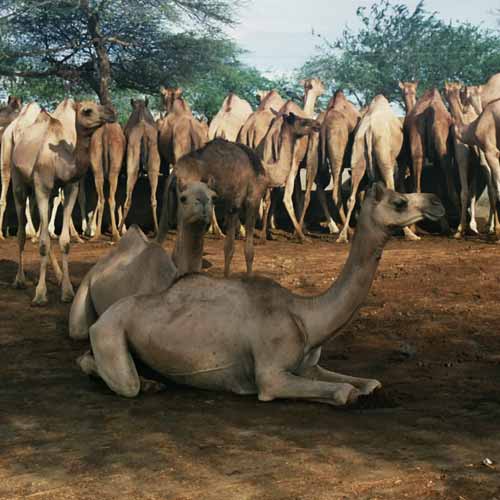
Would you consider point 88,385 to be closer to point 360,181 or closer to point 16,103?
point 360,181

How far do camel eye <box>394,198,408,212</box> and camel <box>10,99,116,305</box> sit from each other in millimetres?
4300

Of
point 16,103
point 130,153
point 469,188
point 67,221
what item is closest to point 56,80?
point 16,103

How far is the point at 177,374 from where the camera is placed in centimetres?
556

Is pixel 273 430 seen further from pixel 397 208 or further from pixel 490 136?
pixel 490 136

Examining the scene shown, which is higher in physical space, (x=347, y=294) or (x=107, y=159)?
(x=107, y=159)

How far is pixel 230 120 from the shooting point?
17766 millimetres

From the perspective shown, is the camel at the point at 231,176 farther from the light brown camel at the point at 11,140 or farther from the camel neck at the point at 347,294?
the light brown camel at the point at 11,140

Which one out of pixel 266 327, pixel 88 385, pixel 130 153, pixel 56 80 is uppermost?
pixel 56 80

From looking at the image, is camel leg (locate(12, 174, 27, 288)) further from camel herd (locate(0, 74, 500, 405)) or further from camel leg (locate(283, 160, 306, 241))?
camel leg (locate(283, 160, 306, 241))

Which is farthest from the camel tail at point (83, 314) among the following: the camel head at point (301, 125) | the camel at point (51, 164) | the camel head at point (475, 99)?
the camel head at point (475, 99)

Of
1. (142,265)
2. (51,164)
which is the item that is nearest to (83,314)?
(142,265)

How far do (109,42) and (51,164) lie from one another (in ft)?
64.9

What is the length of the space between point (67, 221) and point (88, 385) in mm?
3905

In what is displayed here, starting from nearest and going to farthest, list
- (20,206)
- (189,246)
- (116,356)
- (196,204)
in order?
(116,356) → (196,204) → (189,246) → (20,206)
